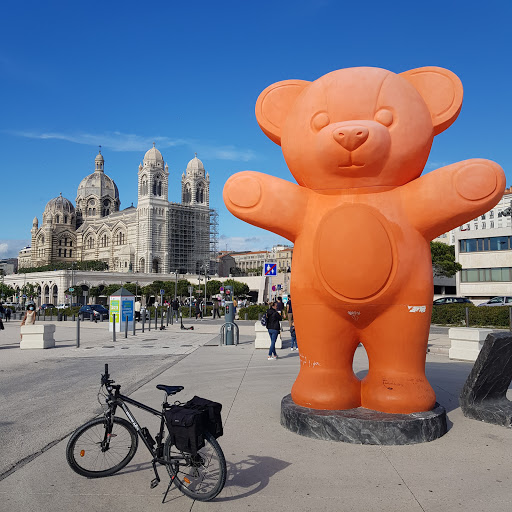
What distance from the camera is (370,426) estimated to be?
5449 millimetres

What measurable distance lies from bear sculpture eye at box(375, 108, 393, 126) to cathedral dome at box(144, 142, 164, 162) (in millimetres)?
93929

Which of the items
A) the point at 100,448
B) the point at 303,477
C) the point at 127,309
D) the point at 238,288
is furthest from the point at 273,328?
the point at 238,288

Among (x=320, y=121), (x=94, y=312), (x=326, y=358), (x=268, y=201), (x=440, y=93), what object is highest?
(x=440, y=93)

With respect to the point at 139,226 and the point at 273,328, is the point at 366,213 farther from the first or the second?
the point at 139,226

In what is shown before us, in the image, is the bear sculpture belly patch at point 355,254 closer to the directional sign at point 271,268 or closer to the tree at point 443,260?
the directional sign at point 271,268

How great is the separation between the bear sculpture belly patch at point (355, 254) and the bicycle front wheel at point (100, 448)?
2637mm

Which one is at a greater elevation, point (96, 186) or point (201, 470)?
point (96, 186)

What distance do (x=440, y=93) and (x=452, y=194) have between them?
54.0 inches

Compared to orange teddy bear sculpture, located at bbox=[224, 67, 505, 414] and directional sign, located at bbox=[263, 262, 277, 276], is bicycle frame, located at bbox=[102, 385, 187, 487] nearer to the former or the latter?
orange teddy bear sculpture, located at bbox=[224, 67, 505, 414]

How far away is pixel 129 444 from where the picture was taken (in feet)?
15.3

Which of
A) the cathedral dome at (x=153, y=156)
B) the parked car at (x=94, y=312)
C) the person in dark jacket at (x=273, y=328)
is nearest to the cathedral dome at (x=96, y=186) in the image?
the cathedral dome at (x=153, y=156)

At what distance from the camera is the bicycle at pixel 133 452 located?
13.5 ft

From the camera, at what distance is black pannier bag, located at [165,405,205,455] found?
12.6ft

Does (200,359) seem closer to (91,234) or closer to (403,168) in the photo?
(403,168)
